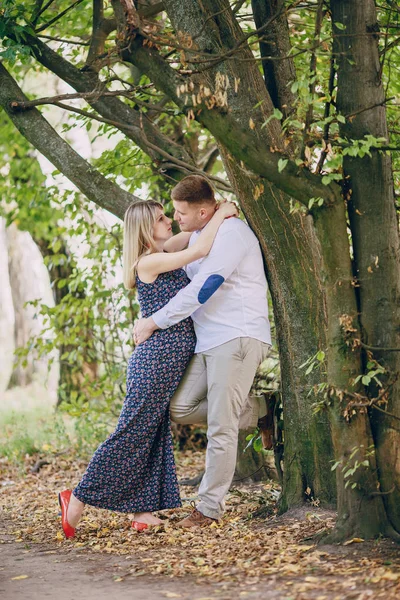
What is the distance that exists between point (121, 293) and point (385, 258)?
14.2 ft

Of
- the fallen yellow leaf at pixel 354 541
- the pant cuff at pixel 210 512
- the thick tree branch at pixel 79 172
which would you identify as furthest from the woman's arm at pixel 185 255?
the fallen yellow leaf at pixel 354 541

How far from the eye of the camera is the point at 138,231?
533cm

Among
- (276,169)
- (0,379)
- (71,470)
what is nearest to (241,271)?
(276,169)

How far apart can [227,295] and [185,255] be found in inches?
14.1

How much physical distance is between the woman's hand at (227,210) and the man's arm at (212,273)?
0.15 metres

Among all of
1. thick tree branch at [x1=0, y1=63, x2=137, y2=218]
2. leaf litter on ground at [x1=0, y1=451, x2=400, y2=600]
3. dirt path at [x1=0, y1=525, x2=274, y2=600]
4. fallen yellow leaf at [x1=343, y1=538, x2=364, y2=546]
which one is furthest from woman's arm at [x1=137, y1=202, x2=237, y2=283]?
fallen yellow leaf at [x1=343, y1=538, x2=364, y2=546]

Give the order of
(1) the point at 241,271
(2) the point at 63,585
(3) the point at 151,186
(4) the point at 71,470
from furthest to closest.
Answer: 1. (4) the point at 71,470
2. (3) the point at 151,186
3. (1) the point at 241,271
4. (2) the point at 63,585

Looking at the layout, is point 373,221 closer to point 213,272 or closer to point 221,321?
point 213,272

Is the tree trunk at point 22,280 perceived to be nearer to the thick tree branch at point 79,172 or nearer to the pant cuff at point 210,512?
the thick tree branch at point 79,172

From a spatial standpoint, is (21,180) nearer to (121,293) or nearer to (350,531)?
(121,293)

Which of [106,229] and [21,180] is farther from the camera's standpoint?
[21,180]

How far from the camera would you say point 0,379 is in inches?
852

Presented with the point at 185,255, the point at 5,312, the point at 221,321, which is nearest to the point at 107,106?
the point at 185,255

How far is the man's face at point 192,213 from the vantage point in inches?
204
